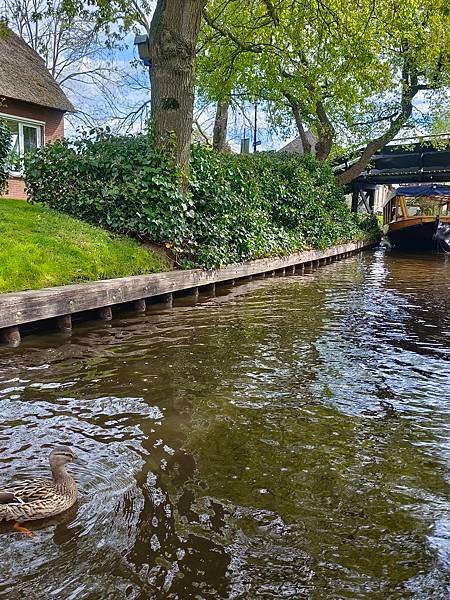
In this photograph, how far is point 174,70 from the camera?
1059 cm

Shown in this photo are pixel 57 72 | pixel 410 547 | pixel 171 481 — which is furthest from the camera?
pixel 57 72

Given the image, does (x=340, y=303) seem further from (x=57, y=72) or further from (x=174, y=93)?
(x=57, y=72)

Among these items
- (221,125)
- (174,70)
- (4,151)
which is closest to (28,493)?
(174,70)

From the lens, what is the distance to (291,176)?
1786 centimetres

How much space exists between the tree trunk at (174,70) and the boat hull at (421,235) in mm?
18131

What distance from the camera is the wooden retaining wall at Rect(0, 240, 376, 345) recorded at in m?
6.66

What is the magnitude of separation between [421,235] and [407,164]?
3.34m

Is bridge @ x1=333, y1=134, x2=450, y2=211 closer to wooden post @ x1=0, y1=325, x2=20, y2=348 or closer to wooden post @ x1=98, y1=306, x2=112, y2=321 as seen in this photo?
wooden post @ x1=98, y1=306, x2=112, y2=321

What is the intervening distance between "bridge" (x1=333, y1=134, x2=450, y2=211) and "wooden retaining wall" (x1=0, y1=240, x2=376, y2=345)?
1565 centimetres

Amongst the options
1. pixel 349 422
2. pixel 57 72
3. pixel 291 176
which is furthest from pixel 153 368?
pixel 57 72

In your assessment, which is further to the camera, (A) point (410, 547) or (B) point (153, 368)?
(B) point (153, 368)

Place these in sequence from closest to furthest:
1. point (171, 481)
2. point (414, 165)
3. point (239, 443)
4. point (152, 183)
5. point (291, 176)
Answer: point (171, 481) → point (239, 443) → point (152, 183) → point (291, 176) → point (414, 165)

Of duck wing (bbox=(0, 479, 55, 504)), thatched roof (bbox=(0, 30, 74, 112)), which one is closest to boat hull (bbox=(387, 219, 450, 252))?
thatched roof (bbox=(0, 30, 74, 112))

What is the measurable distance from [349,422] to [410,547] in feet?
5.42
